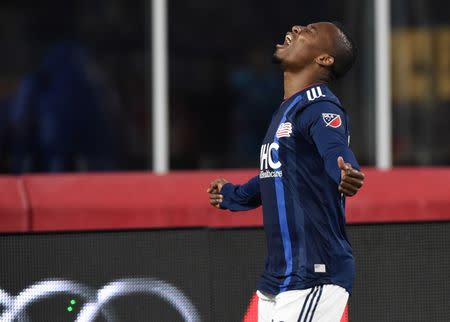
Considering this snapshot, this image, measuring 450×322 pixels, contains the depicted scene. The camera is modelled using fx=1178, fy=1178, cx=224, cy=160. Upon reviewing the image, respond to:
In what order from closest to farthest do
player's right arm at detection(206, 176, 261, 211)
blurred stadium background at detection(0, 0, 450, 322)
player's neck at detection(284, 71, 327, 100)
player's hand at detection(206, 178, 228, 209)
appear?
player's neck at detection(284, 71, 327, 100) → player's right arm at detection(206, 176, 261, 211) → player's hand at detection(206, 178, 228, 209) → blurred stadium background at detection(0, 0, 450, 322)

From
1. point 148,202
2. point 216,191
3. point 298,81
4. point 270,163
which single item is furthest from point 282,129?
point 148,202

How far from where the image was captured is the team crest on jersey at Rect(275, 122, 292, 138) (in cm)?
455

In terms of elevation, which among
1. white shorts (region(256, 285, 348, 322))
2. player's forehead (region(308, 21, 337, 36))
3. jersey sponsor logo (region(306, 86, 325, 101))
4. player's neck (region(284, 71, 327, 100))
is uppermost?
player's forehead (region(308, 21, 337, 36))

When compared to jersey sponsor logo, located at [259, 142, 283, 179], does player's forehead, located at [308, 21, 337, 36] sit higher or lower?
higher

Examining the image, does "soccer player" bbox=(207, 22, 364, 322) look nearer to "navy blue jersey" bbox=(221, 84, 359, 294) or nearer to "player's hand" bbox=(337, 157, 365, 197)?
"navy blue jersey" bbox=(221, 84, 359, 294)

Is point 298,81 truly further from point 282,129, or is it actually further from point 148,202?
point 148,202

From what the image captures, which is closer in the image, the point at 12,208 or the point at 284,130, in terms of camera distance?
the point at 284,130

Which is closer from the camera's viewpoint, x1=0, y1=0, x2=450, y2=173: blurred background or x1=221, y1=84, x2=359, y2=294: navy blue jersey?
x1=221, y1=84, x2=359, y2=294: navy blue jersey

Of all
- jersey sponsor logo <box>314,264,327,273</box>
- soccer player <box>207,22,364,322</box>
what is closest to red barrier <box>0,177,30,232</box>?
soccer player <box>207,22,364,322</box>

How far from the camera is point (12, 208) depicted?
6.90 metres

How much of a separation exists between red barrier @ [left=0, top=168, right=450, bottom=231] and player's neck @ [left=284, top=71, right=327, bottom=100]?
7.46 feet

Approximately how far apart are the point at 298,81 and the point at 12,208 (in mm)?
2744

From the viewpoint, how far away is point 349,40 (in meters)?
4.77

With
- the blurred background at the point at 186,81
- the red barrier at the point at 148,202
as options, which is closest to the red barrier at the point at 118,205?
the red barrier at the point at 148,202
